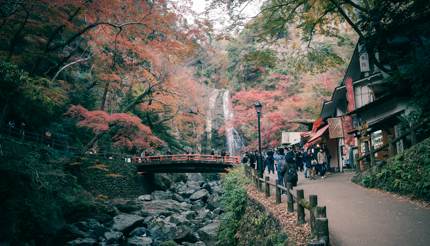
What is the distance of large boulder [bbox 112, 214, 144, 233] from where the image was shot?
18.3m

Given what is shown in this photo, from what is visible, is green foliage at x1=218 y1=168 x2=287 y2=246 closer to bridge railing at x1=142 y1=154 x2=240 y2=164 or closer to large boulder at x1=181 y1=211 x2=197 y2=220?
large boulder at x1=181 y1=211 x2=197 y2=220

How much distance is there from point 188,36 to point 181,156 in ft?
45.8

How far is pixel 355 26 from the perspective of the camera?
12039 mm

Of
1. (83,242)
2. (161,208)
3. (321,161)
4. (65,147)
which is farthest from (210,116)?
(83,242)

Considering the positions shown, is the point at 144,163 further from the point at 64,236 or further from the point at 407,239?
the point at 407,239

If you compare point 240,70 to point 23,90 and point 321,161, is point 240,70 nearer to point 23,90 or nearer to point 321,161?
point 321,161

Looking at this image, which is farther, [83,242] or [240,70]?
→ [240,70]

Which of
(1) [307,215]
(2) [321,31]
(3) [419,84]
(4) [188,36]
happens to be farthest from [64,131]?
(3) [419,84]

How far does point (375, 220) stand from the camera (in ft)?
24.5

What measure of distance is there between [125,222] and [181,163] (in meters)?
10.6

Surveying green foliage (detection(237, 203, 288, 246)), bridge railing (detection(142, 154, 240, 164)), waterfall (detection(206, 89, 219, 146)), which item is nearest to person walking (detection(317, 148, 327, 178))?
green foliage (detection(237, 203, 288, 246))

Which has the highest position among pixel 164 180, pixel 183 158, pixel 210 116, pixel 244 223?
pixel 210 116

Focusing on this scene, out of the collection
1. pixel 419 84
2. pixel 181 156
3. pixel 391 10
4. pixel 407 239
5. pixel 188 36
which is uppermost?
pixel 188 36

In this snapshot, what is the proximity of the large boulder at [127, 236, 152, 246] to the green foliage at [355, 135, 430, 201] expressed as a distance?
11.6 m
